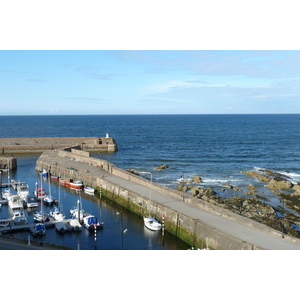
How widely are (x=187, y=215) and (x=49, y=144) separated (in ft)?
208

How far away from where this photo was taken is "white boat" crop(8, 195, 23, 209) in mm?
35281

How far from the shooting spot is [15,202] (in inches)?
1399

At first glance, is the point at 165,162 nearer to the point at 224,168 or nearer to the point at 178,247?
the point at 224,168

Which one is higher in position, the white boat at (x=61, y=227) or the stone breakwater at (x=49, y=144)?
the stone breakwater at (x=49, y=144)

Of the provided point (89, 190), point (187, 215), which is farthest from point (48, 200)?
point (187, 215)

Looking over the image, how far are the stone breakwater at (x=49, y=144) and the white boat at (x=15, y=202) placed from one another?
4397 cm

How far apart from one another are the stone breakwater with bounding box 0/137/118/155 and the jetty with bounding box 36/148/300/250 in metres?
35.6

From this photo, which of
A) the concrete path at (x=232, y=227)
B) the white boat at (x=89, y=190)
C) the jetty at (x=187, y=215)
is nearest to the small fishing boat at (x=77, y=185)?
the jetty at (x=187, y=215)

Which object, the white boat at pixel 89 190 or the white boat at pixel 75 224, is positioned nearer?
the white boat at pixel 75 224

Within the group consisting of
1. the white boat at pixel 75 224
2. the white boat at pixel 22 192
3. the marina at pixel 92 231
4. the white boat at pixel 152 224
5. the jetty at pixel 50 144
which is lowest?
the marina at pixel 92 231

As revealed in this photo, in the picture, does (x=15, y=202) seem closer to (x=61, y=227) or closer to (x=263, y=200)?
(x=61, y=227)

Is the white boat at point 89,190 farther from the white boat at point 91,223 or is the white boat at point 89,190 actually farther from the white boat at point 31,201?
the white boat at point 91,223

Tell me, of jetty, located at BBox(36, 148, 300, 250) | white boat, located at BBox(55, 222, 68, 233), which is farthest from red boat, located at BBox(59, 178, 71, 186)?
white boat, located at BBox(55, 222, 68, 233)

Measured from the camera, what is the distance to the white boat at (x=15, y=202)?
35.3m
